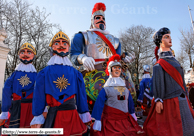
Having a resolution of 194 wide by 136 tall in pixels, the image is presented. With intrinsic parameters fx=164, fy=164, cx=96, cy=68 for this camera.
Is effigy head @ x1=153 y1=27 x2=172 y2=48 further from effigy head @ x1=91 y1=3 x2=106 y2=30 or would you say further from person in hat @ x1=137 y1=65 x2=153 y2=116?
person in hat @ x1=137 y1=65 x2=153 y2=116

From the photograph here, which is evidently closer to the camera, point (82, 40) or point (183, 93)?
point (183, 93)

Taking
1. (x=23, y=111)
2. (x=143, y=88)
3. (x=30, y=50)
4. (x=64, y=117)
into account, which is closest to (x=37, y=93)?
(x=64, y=117)

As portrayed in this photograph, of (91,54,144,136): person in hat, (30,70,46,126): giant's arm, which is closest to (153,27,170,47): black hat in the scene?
(91,54,144,136): person in hat

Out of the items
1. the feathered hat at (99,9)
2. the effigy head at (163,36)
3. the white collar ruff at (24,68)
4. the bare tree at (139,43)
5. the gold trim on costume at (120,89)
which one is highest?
the bare tree at (139,43)

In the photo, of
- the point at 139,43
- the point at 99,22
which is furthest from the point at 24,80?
the point at 139,43

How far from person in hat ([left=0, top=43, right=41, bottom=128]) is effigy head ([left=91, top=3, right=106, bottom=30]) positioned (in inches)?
80.7

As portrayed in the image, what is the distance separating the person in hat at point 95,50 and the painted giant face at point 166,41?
1.08 m

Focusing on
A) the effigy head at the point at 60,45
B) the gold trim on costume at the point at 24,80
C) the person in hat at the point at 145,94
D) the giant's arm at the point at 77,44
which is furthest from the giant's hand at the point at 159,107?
the person in hat at the point at 145,94

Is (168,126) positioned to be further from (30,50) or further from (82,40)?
(30,50)

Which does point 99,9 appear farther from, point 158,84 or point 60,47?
point 158,84

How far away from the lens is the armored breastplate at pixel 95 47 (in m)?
3.98

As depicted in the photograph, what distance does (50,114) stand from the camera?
234cm

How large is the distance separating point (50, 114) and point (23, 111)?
1366 millimetres

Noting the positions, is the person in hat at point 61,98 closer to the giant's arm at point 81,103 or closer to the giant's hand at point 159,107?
the giant's arm at point 81,103
